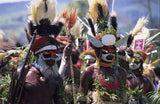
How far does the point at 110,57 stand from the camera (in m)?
5.46

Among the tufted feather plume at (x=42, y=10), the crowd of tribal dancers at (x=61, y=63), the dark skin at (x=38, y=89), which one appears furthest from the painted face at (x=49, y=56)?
the tufted feather plume at (x=42, y=10)

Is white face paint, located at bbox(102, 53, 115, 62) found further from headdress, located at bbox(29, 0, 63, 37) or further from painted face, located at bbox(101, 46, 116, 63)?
headdress, located at bbox(29, 0, 63, 37)

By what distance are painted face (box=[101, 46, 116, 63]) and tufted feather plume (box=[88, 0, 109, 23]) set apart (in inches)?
19.1

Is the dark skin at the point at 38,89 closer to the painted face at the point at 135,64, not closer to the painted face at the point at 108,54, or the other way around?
the painted face at the point at 108,54

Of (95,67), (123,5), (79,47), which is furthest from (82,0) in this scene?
(95,67)

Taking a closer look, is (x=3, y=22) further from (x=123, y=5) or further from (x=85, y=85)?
(x=123, y=5)

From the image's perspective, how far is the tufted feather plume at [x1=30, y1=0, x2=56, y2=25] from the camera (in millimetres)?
4418

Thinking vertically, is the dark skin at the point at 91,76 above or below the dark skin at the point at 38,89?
below

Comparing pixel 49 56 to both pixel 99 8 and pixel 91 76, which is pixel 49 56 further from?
pixel 99 8

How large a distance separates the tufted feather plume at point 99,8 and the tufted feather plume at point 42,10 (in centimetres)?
113

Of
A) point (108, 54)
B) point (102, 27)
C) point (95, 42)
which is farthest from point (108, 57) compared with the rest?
point (102, 27)

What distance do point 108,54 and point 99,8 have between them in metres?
0.69

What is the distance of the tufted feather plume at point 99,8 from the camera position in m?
5.50

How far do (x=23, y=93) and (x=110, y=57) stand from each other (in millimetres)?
1643
